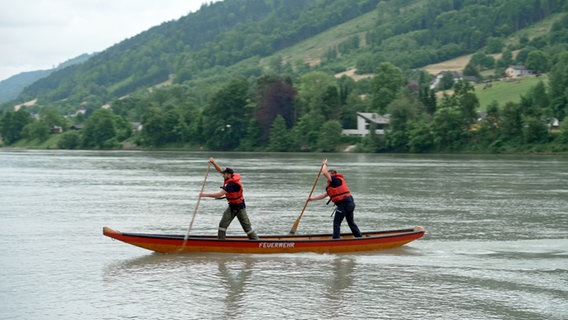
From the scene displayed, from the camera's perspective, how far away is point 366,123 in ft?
419

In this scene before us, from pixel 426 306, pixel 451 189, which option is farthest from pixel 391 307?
pixel 451 189

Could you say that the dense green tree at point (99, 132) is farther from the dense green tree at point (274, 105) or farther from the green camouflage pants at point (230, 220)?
the green camouflage pants at point (230, 220)

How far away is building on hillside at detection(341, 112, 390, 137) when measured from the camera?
125938mm

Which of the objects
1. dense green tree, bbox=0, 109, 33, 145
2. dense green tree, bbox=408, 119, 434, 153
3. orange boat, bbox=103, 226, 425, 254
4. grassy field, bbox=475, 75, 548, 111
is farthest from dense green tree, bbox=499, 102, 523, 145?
dense green tree, bbox=0, 109, 33, 145

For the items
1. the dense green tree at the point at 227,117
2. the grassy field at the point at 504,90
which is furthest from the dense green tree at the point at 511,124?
the dense green tree at the point at 227,117

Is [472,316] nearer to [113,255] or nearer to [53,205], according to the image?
[113,255]

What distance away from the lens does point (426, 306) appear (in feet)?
53.4

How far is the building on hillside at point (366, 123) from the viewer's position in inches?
4958

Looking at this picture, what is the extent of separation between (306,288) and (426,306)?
3.00m

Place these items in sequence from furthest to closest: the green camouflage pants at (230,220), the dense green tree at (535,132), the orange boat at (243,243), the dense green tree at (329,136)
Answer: the dense green tree at (329,136) → the dense green tree at (535,132) → the green camouflage pants at (230,220) → the orange boat at (243,243)

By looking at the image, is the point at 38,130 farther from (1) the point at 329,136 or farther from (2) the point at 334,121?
(1) the point at 329,136

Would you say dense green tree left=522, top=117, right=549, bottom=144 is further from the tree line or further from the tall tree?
the tall tree

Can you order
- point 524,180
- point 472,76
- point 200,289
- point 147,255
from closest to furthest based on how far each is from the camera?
1. point 200,289
2. point 147,255
3. point 524,180
4. point 472,76

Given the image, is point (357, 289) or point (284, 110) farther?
point (284, 110)
